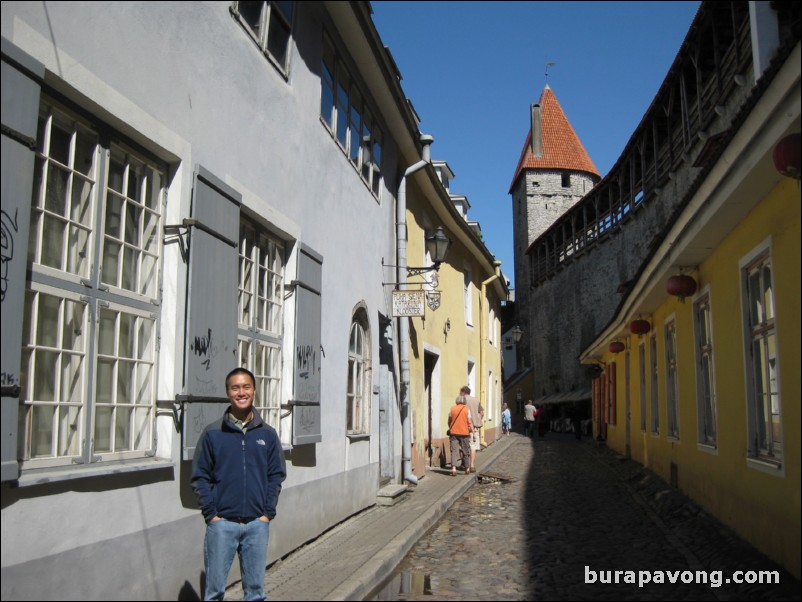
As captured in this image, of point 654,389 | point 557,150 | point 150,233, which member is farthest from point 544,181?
point 150,233

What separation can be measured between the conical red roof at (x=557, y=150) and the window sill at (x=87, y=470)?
54.1m

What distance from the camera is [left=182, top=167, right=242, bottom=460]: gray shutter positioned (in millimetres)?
5035

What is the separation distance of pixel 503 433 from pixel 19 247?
29.4 metres

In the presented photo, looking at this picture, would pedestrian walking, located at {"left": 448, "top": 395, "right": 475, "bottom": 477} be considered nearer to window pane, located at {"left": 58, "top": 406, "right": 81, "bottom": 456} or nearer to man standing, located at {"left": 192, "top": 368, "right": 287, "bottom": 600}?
man standing, located at {"left": 192, "top": 368, "right": 287, "bottom": 600}

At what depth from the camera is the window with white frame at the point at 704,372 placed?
895cm

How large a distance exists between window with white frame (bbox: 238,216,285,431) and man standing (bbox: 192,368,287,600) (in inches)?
68.0

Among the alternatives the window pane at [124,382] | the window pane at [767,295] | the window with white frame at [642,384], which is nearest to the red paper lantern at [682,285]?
the window pane at [767,295]

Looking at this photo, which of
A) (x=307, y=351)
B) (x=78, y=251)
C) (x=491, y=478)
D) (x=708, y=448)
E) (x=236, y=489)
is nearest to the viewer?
(x=78, y=251)

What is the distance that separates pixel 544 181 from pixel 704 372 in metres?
48.8

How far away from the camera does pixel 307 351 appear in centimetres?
731

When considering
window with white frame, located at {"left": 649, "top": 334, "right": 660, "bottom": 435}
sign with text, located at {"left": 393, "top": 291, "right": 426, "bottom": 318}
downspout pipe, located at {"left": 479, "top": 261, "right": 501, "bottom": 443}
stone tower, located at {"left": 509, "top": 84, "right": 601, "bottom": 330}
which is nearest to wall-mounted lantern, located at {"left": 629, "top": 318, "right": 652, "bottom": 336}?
window with white frame, located at {"left": 649, "top": 334, "right": 660, "bottom": 435}

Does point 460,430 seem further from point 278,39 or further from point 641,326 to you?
point 278,39

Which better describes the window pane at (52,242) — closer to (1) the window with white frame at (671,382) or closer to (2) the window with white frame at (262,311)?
(2) the window with white frame at (262,311)

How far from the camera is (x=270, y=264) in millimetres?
6980
